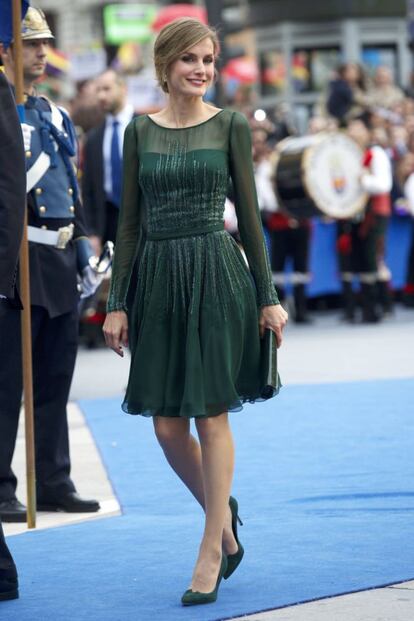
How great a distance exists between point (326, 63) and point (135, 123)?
79.7ft

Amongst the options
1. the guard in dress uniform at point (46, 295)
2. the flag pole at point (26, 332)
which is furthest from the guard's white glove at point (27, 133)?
the flag pole at point (26, 332)

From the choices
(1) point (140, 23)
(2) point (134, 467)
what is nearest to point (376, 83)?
(1) point (140, 23)

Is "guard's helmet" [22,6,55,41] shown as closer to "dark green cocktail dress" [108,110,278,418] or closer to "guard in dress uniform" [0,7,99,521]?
"guard in dress uniform" [0,7,99,521]

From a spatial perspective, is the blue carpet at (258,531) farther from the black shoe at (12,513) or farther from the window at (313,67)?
the window at (313,67)

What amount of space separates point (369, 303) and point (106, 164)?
640cm

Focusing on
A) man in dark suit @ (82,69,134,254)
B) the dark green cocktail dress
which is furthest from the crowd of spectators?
the dark green cocktail dress

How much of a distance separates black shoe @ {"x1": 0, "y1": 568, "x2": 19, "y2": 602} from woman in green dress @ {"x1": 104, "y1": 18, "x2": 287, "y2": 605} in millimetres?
568

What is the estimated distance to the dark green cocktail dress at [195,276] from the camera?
5.52 meters

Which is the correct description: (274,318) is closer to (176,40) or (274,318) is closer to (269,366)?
(269,366)

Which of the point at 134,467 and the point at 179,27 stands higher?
the point at 179,27

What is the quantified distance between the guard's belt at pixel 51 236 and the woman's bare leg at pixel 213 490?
1.99 m

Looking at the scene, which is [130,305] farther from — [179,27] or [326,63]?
[326,63]

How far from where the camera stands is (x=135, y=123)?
18.6ft

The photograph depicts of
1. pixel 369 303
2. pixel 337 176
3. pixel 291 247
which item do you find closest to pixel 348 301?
pixel 369 303
